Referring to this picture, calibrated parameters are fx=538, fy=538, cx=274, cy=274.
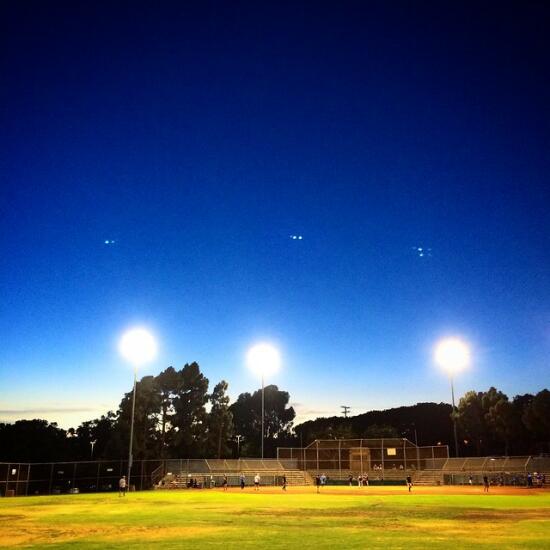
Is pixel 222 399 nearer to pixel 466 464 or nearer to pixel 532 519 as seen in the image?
pixel 466 464

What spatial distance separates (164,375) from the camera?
82.2m

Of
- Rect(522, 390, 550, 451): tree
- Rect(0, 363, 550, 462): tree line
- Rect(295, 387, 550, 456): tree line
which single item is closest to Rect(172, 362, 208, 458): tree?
Rect(0, 363, 550, 462): tree line

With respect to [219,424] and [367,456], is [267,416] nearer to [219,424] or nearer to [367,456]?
[219,424]

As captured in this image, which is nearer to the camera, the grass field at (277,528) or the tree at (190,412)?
the grass field at (277,528)

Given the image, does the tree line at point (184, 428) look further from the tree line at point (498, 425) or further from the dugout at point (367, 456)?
the dugout at point (367, 456)

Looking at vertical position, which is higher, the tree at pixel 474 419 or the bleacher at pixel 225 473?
the tree at pixel 474 419

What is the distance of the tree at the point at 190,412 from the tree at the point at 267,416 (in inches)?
1960

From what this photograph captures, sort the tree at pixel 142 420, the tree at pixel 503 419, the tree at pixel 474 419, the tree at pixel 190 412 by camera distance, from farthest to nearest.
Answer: the tree at pixel 474 419 < the tree at pixel 503 419 < the tree at pixel 190 412 < the tree at pixel 142 420

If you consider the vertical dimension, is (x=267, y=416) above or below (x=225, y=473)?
above

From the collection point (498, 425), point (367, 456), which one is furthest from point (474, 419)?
point (367, 456)

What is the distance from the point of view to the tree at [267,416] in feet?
436

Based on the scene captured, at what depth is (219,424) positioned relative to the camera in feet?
275

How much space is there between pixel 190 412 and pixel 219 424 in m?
5.25

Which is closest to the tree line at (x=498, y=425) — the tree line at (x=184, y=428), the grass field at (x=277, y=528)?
the tree line at (x=184, y=428)
